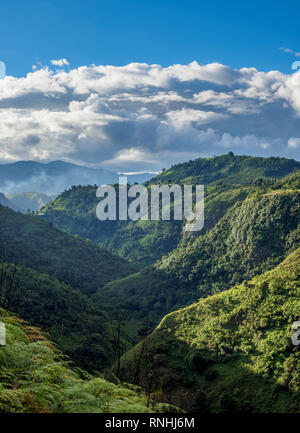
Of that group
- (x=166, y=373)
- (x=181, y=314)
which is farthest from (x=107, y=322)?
(x=166, y=373)

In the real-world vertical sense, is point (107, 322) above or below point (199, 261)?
below

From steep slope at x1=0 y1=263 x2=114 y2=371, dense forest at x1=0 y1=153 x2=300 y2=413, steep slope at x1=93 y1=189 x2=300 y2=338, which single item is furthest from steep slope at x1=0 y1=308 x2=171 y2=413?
steep slope at x1=93 y1=189 x2=300 y2=338

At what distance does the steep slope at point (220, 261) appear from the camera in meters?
115

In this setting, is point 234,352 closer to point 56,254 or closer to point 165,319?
point 165,319

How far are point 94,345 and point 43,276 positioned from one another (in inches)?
1445

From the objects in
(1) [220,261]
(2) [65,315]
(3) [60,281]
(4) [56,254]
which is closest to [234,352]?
(2) [65,315]

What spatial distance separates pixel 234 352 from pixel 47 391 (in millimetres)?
45797

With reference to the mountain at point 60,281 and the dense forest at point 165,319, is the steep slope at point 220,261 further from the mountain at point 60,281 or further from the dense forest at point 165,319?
the mountain at point 60,281

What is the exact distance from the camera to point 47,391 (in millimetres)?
8820

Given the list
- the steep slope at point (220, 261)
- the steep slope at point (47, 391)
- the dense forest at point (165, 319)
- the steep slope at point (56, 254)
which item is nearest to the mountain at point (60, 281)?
the steep slope at point (56, 254)

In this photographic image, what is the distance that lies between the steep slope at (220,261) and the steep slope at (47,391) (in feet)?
342

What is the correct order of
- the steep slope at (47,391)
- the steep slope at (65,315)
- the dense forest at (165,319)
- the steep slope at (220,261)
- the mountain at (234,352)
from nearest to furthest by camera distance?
the steep slope at (47,391) < the dense forest at (165,319) < the mountain at (234,352) < the steep slope at (65,315) < the steep slope at (220,261)
